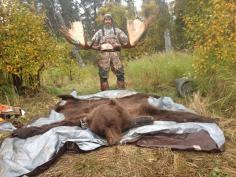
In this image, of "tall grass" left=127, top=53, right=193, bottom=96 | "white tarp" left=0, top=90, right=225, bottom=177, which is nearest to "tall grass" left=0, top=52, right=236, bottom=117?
"tall grass" left=127, top=53, right=193, bottom=96

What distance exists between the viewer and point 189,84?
828 centimetres

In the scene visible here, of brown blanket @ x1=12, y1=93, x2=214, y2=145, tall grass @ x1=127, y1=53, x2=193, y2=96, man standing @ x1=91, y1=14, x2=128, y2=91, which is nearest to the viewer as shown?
brown blanket @ x1=12, y1=93, x2=214, y2=145

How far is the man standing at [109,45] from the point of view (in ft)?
27.6

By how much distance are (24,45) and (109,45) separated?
66.4 inches

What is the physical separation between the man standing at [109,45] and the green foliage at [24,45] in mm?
1159

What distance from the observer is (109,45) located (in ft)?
27.5

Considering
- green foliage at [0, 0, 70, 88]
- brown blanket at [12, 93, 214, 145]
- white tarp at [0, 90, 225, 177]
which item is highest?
green foliage at [0, 0, 70, 88]

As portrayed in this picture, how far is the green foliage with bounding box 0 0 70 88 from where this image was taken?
822 cm

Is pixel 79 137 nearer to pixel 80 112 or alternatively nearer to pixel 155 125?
pixel 155 125

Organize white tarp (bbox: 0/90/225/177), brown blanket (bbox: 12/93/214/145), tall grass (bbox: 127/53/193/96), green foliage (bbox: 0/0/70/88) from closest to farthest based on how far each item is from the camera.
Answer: white tarp (bbox: 0/90/225/177), brown blanket (bbox: 12/93/214/145), green foliage (bbox: 0/0/70/88), tall grass (bbox: 127/53/193/96)

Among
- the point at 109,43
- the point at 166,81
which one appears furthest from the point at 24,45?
the point at 166,81

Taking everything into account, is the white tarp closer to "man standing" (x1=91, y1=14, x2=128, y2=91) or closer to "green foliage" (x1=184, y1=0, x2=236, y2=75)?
"green foliage" (x1=184, y1=0, x2=236, y2=75)

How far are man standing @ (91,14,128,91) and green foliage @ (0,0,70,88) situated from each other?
3.80 feet

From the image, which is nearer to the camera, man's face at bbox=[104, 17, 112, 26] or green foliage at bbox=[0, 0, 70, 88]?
green foliage at bbox=[0, 0, 70, 88]
